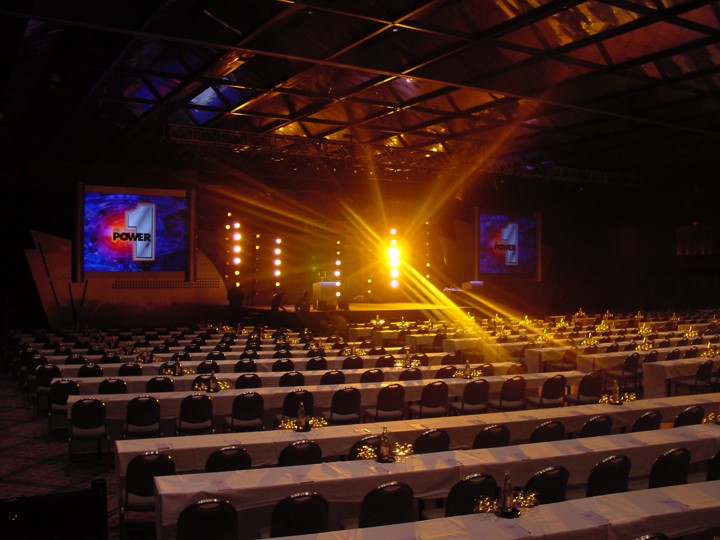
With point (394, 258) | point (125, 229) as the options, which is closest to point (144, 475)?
point (125, 229)

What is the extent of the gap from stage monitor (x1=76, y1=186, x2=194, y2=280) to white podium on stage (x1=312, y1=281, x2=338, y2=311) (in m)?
4.70

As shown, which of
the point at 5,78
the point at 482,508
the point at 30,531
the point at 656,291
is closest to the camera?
the point at 30,531

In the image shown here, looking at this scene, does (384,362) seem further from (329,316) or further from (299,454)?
(329,316)

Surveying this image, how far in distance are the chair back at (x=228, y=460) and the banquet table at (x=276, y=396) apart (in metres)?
2.99

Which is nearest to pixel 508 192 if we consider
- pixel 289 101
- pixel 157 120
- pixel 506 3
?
pixel 289 101

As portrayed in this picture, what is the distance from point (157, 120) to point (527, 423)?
14.4 meters

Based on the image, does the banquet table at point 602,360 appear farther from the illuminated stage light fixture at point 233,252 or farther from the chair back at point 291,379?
the illuminated stage light fixture at point 233,252

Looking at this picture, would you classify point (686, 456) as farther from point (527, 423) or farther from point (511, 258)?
point (511, 258)

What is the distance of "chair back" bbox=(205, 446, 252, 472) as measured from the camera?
585 cm

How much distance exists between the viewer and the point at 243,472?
565cm

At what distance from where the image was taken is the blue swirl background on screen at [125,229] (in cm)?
2208

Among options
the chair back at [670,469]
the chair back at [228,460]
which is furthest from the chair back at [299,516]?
the chair back at [670,469]

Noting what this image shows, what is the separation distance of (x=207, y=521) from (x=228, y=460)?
1283mm

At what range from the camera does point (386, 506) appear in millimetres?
5023
